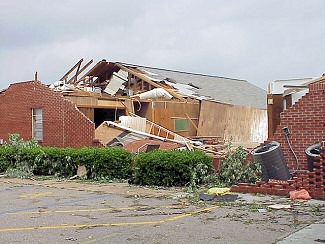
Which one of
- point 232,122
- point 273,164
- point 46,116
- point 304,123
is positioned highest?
point 46,116

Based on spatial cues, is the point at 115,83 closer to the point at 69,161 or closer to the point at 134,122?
the point at 134,122

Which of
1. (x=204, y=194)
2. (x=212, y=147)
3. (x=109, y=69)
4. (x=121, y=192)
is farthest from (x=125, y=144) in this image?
(x=109, y=69)

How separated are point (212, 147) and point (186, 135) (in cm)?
549

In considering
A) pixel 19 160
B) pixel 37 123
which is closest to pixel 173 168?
pixel 19 160

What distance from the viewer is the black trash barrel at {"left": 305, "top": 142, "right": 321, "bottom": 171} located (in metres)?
13.5

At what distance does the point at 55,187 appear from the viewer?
16484 mm

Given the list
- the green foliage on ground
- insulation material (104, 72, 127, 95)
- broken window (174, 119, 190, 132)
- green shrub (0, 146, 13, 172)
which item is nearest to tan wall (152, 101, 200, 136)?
broken window (174, 119, 190, 132)

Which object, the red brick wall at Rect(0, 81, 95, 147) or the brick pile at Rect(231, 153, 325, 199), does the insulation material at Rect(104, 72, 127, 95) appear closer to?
the red brick wall at Rect(0, 81, 95, 147)

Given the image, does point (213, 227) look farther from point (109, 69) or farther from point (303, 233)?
point (109, 69)

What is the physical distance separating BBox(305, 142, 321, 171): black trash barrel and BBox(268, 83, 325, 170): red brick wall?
478mm

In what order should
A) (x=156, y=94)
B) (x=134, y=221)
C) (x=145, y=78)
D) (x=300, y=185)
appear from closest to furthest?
(x=134, y=221)
(x=300, y=185)
(x=156, y=94)
(x=145, y=78)

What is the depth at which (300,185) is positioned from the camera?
12586 mm

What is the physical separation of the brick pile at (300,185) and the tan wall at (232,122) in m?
14.8

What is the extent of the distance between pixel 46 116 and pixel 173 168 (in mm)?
11858
